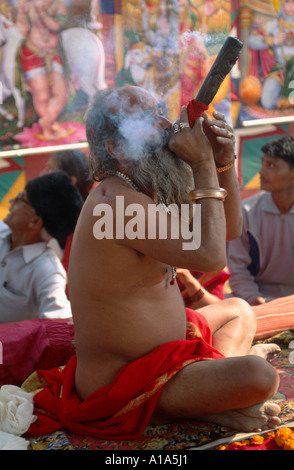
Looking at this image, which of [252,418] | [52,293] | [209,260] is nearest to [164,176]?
[209,260]

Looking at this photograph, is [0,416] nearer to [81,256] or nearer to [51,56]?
[81,256]

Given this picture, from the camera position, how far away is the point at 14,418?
8.13 feet

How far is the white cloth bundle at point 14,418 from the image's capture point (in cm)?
238

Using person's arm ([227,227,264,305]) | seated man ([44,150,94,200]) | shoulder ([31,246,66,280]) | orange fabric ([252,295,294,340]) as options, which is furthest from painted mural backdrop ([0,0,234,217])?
orange fabric ([252,295,294,340])

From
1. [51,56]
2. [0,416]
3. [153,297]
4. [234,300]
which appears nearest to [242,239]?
[234,300]

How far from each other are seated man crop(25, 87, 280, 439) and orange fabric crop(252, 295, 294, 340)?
1131 mm

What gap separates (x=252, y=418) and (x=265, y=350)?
2.93 feet

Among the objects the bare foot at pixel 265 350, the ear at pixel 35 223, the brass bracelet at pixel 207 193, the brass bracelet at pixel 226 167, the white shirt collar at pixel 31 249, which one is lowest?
the bare foot at pixel 265 350

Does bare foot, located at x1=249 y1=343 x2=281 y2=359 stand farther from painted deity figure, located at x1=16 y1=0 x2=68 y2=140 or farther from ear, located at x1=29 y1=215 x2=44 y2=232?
painted deity figure, located at x1=16 y1=0 x2=68 y2=140

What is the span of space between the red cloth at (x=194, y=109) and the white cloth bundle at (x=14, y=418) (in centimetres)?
151

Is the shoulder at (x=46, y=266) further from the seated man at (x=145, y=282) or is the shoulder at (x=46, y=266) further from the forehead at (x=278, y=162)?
the forehead at (x=278, y=162)

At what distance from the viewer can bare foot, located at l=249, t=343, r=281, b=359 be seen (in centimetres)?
322

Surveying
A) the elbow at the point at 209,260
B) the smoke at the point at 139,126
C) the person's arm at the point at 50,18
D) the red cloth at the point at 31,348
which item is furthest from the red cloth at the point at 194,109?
the person's arm at the point at 50,18

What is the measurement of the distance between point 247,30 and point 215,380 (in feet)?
21.3
